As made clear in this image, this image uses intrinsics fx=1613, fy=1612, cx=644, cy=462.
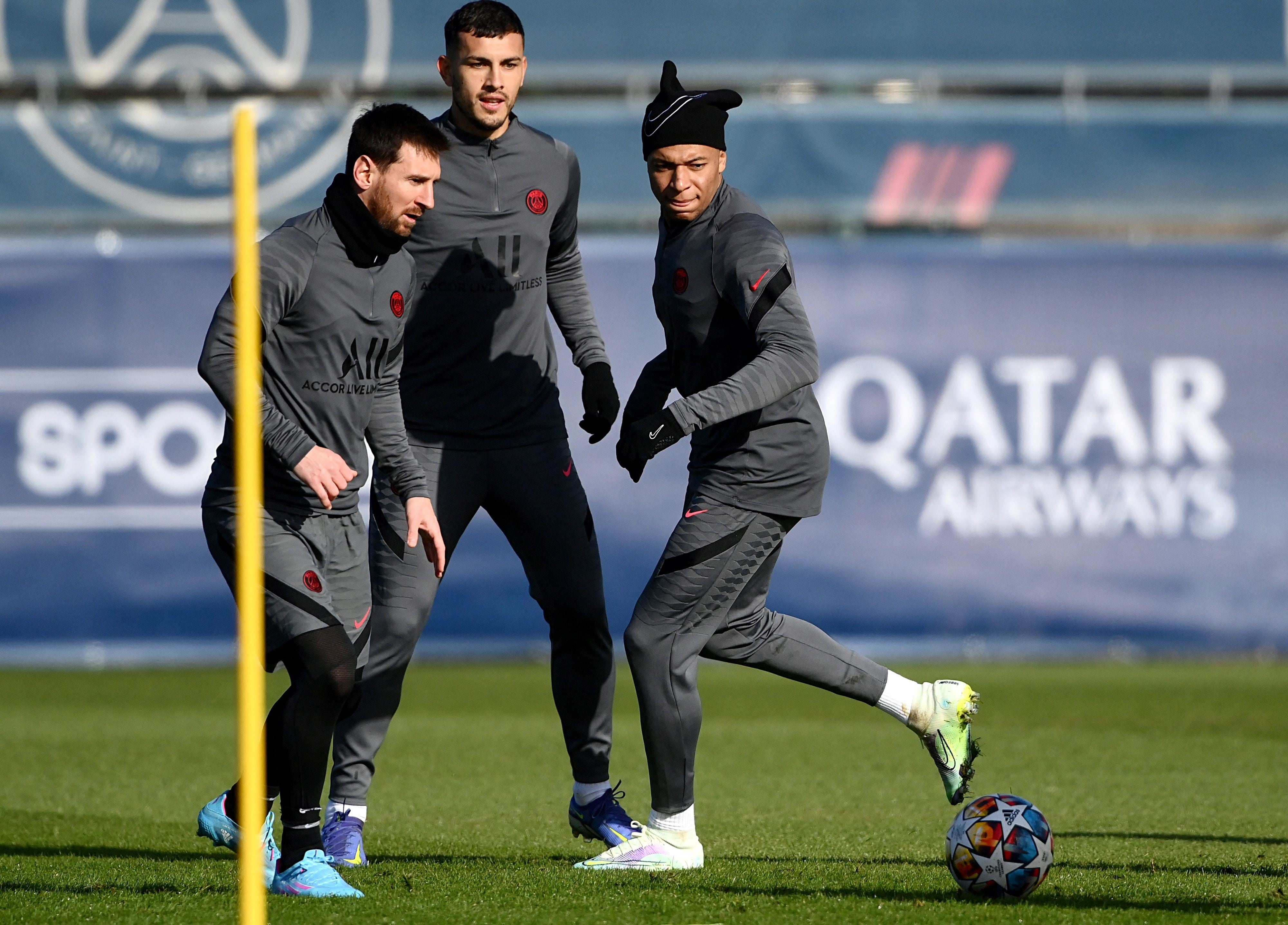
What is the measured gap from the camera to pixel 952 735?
4.58 metres

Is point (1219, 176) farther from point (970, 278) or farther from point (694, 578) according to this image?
point (694, 578)

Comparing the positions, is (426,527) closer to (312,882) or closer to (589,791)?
(312,882)

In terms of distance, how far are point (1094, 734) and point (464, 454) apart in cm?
391

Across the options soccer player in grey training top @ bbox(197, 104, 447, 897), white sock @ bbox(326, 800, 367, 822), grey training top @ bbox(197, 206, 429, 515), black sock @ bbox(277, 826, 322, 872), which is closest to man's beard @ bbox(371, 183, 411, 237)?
soccer player in grey training top @ bbox(197, 104, 447, 897)

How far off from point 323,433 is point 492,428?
0.73 metres

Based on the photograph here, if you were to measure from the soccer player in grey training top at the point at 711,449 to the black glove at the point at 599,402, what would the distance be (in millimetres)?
131

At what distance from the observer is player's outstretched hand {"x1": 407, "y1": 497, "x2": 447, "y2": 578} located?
404 cm

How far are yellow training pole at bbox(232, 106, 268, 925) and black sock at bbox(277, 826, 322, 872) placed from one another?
1144mm

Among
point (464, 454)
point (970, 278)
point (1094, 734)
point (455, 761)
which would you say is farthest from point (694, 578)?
point (970, 278)

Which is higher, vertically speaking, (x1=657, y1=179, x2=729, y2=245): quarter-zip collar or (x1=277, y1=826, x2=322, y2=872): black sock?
(x1=657, y1=179, x2=729, y2=245): quarter-zip collar

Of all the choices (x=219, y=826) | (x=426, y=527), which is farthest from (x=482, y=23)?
(x=219, y=826)

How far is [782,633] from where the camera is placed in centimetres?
457

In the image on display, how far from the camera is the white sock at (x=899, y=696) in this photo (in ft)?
15.1

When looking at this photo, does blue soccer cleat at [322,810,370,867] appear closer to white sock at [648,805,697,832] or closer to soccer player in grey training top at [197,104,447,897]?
soccer player in grey training top at [197,104,447,897]
